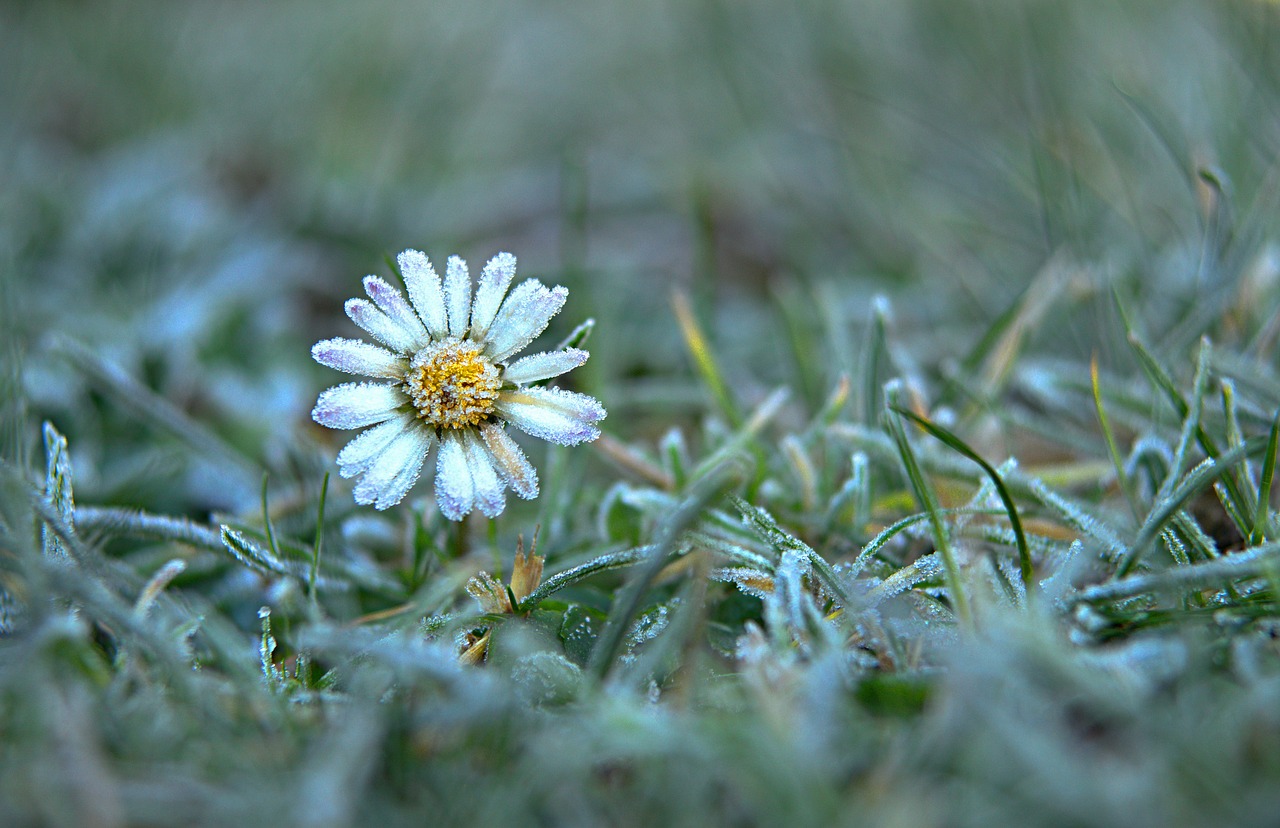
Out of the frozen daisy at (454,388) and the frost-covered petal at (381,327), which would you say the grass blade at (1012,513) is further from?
the frost-covered petal at (381,327)

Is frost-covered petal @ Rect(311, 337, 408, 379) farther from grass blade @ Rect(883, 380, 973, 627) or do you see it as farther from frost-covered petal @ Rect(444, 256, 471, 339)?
grass blade @ Rect(883, 380, 973, 627)

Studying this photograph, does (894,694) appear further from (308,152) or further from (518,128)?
(518,128)

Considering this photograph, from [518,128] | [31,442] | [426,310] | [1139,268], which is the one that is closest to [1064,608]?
[426,310]

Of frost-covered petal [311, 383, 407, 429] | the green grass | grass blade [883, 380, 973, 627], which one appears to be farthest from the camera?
frost-covered petal [311, 383, 407, 429]

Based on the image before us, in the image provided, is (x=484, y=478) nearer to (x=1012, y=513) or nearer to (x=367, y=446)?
(x=367, y=446)

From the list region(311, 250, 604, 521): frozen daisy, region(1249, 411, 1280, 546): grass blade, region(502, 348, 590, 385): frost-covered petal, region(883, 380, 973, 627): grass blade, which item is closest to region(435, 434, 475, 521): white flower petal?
region(311, 250, 604, 521): frozen daisy

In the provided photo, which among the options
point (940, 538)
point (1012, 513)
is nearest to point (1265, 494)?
point (1012, 513)

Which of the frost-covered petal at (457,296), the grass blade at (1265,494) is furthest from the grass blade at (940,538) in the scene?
the frost-covered petal at (457,296)
